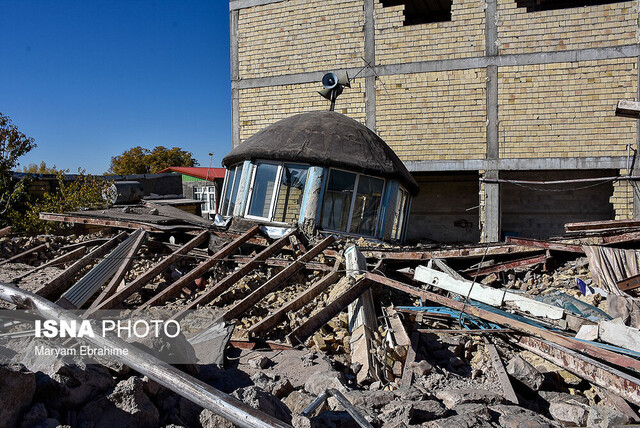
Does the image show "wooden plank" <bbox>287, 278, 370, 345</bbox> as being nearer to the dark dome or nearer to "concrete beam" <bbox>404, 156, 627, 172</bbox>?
A: the dark dome

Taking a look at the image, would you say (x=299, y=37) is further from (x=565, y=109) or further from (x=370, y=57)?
(x=565, y=109)

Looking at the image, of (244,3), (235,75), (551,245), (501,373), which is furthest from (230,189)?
(501,373)

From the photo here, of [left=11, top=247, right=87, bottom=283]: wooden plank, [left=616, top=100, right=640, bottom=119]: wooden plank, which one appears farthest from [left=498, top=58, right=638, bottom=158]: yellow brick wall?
[left=11, top=247, right=87, bottom=283]: wooden plank

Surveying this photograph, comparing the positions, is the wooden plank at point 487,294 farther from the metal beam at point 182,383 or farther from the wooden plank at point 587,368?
the metal beam at point 182,383

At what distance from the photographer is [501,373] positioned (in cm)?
475

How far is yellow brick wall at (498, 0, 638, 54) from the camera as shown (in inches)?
513

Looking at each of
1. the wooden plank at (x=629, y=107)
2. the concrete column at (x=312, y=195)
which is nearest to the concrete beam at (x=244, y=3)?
the concrete column at (x=312, y=195)

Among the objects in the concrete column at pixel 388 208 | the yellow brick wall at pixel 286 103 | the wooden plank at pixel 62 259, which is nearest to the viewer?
the wooden plank at pixel 62 259

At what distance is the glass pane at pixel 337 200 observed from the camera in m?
10.1

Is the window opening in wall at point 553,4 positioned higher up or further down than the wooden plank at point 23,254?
higher up

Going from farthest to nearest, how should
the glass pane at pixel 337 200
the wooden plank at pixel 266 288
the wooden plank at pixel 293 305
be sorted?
1. the glass pane at pixel 337 200
2. the wooden plank at pixel 266 288
3. the wooden plank at pixel 293 305

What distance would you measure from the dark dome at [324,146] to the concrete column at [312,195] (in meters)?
0.23

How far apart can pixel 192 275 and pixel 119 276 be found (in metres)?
1.26

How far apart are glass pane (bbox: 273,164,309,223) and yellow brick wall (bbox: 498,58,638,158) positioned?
739cm
